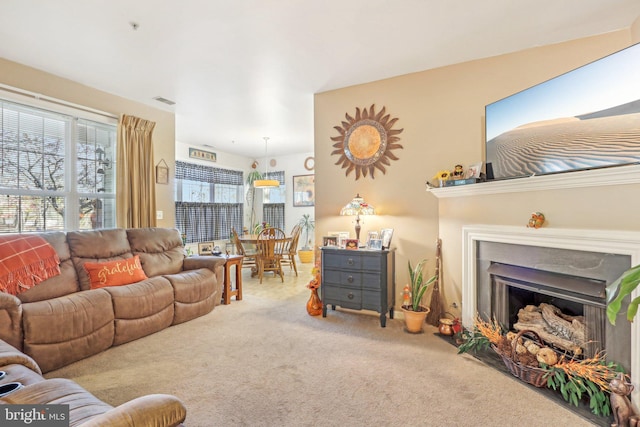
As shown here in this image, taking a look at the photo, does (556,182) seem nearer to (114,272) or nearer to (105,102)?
(114,272)

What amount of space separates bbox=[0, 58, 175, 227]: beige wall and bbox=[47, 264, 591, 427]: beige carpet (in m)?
2.10

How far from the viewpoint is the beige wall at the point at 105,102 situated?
116 inches

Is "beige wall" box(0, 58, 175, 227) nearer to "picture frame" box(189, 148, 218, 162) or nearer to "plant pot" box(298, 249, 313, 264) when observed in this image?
"picture frame" box(189, 148, 218, 162)

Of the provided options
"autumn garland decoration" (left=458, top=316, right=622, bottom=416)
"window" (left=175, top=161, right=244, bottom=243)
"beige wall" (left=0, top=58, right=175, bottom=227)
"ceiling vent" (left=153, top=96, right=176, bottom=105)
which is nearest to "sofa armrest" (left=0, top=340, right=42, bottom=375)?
"beige wall" (left=0, top=58, right=175, bottom=227)

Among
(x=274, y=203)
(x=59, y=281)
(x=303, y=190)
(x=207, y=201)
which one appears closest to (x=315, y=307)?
(x=59, y=281)

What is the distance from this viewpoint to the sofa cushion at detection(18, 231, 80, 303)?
97.0 inches

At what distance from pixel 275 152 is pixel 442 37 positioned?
203 inches

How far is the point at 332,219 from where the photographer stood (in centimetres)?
366

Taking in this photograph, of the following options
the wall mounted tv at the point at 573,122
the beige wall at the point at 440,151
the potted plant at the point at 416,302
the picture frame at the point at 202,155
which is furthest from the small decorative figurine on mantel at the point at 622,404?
the picture frame at the point at 202,155

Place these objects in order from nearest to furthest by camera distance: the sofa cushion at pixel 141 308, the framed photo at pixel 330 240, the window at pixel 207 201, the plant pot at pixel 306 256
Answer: the sofa cushion at pixel 141 308, the framed photo at pixel 330 240, the window at pixel 207 201, the plant pot at pixel 306 256

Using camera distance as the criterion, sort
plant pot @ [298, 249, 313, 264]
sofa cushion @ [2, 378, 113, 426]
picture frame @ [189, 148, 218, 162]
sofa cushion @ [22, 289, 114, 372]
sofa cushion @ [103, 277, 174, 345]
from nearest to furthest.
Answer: sofa cushion @ [2, 378, 113, 426]
sofa cushion @ [22, 289, 114, 372]
sofa cushion @ [103, 277, 174, 345]
picture frame @ [189, 148, 218, 162]
plant pot @ [298, 249, 313, 264]

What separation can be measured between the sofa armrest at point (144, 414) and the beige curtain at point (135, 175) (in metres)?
3.38

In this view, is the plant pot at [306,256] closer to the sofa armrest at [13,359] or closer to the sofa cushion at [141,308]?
the sofa cushion at [141,308]

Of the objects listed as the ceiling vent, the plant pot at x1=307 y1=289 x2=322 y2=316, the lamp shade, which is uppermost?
the ceiling vent
